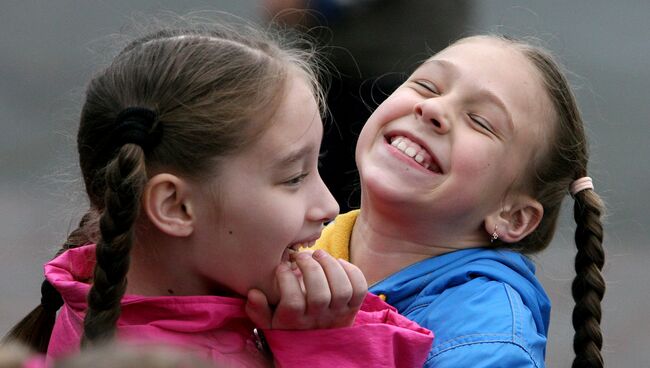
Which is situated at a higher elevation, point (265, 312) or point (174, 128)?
point (174, 128)

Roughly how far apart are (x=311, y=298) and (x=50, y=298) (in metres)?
0.60

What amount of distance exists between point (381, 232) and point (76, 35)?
5894mm

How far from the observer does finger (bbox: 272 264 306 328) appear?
231 centimetres

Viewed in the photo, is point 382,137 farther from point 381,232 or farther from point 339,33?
point 339,33

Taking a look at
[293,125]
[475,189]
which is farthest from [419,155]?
[293,125]

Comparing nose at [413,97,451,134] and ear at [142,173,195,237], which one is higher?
ear at [142,173,195,237]

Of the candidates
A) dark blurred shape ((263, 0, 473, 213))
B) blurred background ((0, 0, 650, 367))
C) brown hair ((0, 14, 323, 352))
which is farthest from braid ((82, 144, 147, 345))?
blurred background ((0, 0, 650, 367))

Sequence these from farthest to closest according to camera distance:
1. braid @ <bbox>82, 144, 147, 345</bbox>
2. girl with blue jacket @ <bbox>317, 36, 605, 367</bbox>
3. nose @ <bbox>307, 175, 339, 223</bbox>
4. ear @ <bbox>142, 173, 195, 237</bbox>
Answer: girl with blue jacket @ <bbox>317, 36, 605, 367</bbox>, nose @ <bbox>307, 175, 339, 223</bbox>, ear @ <bbox>142, 173, 195, 237</bbox>, braid @ <bbox>82, 144, 147, 345</bbox>

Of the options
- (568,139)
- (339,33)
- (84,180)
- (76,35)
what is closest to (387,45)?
(339,33)

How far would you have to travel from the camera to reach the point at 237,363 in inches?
90.7

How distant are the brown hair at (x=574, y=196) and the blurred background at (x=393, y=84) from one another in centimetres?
39

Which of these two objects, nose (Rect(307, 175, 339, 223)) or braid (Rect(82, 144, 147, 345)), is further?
nose (Rect(307, 175, 339, 223))

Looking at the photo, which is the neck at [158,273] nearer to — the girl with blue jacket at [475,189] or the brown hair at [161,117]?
the brown hair at [161,117]

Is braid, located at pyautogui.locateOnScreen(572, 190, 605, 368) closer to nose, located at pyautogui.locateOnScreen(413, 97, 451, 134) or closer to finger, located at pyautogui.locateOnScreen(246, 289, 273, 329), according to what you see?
nose, located at pyautogui.locateOnScreen(413, 97, 451, 134)
